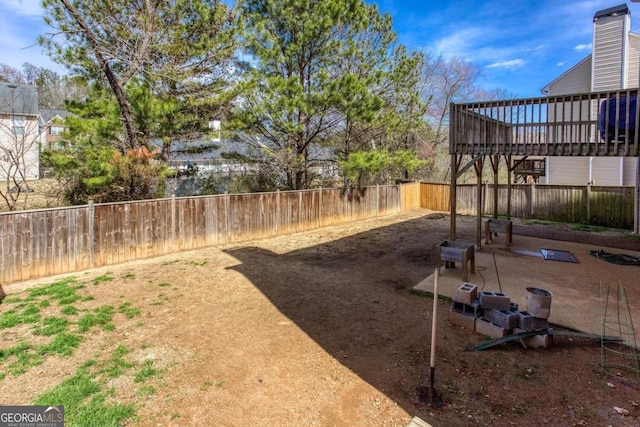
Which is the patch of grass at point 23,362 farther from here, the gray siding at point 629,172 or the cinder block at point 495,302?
the gray siding at point 629,172

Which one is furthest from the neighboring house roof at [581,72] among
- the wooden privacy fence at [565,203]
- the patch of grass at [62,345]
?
the patch of grass at [62,345]

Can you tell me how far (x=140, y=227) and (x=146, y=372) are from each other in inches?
196

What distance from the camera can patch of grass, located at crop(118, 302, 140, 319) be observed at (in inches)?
183

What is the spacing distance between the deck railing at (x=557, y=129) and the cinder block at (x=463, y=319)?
3675 millimetres

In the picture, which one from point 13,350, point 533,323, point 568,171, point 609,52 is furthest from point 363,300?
point 609,52

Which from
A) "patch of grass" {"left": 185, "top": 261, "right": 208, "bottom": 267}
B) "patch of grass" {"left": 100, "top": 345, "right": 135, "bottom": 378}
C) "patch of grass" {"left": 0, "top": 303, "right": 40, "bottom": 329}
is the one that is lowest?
"patch of grass" {"left": 100, "top": 345, "right": 135, "bottom": 378}

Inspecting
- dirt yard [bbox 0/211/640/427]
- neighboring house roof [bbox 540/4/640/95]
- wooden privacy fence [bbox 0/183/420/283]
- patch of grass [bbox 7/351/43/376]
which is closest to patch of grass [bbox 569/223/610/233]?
neighboring house roof [bbox 540/4/640/95]

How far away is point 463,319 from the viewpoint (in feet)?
13.8

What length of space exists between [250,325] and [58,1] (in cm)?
845

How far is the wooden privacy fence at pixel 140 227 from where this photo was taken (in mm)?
5965

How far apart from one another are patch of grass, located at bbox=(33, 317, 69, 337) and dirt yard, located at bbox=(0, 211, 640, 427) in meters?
0.07

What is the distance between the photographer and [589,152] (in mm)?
5629

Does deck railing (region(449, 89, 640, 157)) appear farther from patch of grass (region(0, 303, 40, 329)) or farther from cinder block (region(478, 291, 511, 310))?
patch of grass (region(0, 303, 40, 329))

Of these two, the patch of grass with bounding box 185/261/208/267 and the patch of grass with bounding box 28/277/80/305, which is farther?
the patch of grass with bounding box 185/261/208/267
